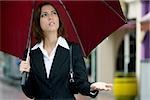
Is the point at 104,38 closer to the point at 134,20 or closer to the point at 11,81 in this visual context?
the point at 134,20

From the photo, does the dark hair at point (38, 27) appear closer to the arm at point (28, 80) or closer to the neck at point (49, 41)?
the neck at point (49, 41)

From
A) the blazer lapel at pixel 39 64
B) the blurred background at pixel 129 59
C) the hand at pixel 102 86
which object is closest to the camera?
the hand at pixel 102 86

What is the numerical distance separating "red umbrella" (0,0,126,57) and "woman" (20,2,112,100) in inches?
6.2

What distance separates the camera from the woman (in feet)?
11.1

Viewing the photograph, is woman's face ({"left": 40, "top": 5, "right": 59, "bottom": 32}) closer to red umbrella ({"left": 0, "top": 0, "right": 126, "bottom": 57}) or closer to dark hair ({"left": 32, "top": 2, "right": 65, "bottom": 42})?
dark hair ({"left": 32, "top": 2, "right": 65, "bottom": 42})

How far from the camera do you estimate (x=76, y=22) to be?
3641 millimetres

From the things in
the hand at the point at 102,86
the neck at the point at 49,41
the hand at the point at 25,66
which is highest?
the neck at the point at 49,41

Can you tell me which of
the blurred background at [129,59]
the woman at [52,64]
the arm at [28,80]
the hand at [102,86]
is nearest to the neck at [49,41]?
the woman at [52,64]

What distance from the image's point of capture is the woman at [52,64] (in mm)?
3371

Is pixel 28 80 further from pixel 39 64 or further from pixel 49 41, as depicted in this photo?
pixel 49 41

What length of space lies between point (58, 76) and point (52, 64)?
0.27ft

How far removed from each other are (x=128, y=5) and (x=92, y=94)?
17.1 metres

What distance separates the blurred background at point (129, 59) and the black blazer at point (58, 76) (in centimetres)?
→ 777

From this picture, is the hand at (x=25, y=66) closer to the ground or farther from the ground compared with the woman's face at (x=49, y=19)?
closer to the ground
